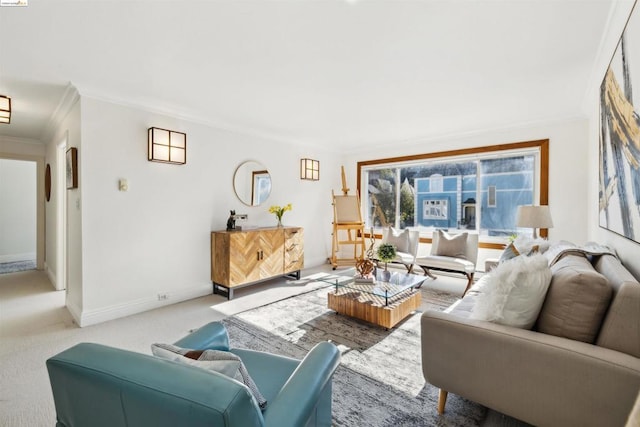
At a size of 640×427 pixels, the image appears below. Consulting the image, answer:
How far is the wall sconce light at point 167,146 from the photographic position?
3.41m

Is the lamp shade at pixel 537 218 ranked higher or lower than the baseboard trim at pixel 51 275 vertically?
higher

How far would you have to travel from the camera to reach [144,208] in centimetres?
343

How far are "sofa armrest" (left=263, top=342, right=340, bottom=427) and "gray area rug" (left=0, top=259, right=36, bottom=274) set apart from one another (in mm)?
6880

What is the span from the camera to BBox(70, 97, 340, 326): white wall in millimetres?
3043

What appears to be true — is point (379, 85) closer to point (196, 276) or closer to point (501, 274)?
point (501, 274)

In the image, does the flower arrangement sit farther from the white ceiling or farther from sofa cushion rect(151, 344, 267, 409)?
sofa cushion rect(151, 344, 267, 409)

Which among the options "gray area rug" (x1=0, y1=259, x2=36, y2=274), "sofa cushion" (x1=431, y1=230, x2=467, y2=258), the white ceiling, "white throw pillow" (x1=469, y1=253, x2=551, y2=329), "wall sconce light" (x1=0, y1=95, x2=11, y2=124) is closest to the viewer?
"white throw pillow" (x1=469, y1=253, x2=551, y2=329)

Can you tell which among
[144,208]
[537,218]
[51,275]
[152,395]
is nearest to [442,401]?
[152,395]

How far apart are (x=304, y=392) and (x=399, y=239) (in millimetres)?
4118

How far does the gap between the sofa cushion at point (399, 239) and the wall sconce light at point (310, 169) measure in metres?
1.81

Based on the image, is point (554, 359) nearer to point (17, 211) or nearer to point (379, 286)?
point (379, 286)

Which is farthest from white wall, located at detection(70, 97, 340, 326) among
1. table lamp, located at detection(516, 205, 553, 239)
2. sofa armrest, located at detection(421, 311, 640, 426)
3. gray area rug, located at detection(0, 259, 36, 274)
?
gray area rug, located at detection(0, 259, 36, 274)

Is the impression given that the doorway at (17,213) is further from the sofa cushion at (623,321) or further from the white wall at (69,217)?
the sofa cushion at (623,321)

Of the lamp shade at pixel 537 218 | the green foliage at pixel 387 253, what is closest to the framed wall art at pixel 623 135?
the lamp shade at pixel 537 218
